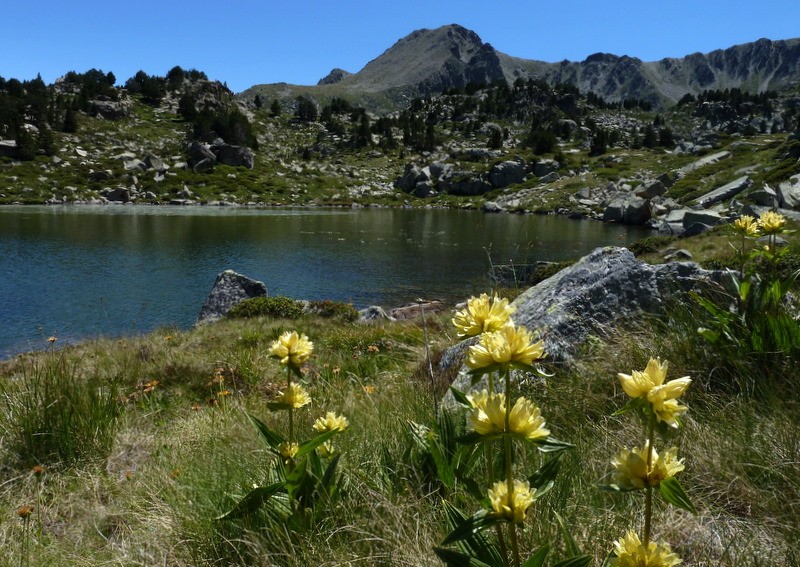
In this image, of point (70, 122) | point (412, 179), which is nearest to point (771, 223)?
point (412, 179)

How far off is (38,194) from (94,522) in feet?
292

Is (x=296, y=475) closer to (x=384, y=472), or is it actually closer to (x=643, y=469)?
(x=384, y=472)

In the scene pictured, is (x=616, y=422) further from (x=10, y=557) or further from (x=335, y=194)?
(x=335, y=194)

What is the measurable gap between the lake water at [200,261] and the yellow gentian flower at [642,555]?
7786 millimetres

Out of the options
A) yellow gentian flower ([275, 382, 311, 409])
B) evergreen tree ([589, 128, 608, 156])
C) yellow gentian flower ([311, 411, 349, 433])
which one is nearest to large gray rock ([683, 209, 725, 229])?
yellow gentian flower ([311, 411, 349, 433])

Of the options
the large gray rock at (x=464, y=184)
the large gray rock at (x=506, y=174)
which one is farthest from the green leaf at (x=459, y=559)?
the large gray rock at (x=464, y=184)

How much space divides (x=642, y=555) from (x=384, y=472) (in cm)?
176

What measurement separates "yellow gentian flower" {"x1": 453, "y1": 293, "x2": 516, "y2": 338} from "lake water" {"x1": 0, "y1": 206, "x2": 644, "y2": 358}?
7.33m

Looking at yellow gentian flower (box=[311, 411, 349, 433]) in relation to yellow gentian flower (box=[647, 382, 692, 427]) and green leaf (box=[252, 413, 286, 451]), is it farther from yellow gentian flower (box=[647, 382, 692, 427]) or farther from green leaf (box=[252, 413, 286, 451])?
yellow gentian flower (box=[647, 382, 692, 427])

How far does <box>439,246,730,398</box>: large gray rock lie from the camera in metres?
5.16

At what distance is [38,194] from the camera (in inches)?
2884

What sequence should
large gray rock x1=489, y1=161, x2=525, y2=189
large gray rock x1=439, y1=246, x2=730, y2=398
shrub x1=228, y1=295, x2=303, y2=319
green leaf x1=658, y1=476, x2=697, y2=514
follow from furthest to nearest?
large gray rock x1=489, y1=161, x2=525, y2=189 → shrub x1=228, y1=295, x2=303, y2=319 → large gray rock x1=439, y1=246, x2=730, y2=398 → green leaf x1=658, y1=476, x2=697, y2=514

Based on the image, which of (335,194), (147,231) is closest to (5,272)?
(147,231)

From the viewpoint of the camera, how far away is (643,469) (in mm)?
1372
